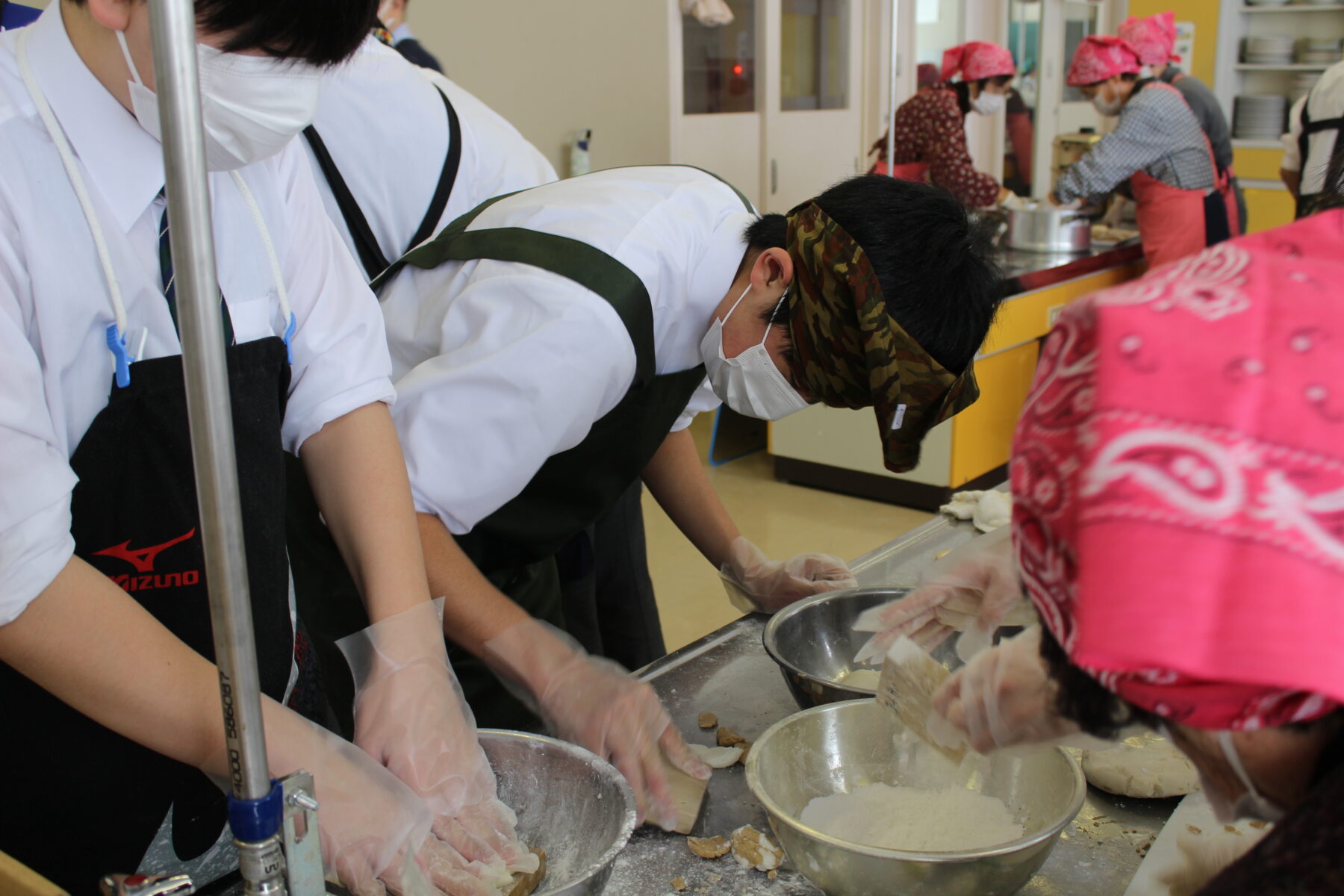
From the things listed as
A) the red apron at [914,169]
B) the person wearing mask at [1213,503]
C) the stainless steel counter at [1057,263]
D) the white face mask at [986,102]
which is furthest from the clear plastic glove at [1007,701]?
the white face mask at [986,102]

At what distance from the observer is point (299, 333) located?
42.9 inches

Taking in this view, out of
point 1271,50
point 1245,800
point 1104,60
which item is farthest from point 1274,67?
point 1245,800

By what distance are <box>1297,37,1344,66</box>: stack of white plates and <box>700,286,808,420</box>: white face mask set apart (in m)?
6.77

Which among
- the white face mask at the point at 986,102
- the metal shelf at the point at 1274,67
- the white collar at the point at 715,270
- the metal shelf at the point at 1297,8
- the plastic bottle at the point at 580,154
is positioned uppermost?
the metal shelf at the point at 1297,8

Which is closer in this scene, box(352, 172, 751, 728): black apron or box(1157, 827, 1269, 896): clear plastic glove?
box(1157, 827, 1269, 896): clear plastic glove

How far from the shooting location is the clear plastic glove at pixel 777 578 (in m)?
1.62

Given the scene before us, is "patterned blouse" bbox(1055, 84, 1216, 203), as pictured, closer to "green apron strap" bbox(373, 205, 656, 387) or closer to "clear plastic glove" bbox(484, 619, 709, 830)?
"green apron strap" bbox(373, 205, 656, 387)

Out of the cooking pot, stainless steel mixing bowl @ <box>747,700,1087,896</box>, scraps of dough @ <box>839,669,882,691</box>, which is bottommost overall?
scraps of dough @ <box>839,669,882,691</box>

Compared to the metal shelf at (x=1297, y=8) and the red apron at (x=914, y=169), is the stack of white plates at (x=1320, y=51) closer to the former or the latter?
the metal shelf at (x=1297, y=8)

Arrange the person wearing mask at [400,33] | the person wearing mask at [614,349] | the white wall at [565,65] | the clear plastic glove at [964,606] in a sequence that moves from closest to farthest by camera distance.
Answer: the clear plastic glove at [964,606]
the person wearing mask at [614,349]
the person wearing mask at [400,33]
the white wall at [565,65]

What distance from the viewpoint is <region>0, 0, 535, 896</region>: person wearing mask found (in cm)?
83

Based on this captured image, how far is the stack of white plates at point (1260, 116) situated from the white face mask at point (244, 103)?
7.57 m

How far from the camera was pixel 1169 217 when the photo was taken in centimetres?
443

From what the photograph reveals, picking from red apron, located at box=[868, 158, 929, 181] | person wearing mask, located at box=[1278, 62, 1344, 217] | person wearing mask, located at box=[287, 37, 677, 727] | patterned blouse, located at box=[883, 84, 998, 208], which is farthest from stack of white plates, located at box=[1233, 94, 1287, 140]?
person wearing mask, located at box=[287, 37, 677, 727]
